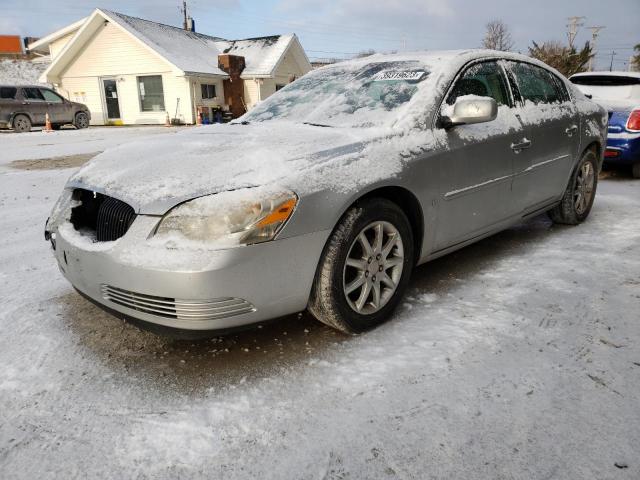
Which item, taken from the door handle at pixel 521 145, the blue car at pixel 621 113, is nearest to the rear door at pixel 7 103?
the blue car at pixel 621 113

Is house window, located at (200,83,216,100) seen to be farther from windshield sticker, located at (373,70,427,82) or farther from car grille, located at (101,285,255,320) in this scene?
car grille, located at (101,285,255,320)

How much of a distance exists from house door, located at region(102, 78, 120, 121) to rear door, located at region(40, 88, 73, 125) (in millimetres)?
5610

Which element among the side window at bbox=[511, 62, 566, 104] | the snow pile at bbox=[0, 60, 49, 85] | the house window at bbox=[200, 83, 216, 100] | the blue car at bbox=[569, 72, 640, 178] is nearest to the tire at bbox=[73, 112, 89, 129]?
the house window at bbox=[200, 83, 216, 100]

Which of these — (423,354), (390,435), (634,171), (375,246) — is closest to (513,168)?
(375,246)

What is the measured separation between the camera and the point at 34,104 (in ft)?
57.6

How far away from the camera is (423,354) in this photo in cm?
240

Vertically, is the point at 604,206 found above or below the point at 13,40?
below

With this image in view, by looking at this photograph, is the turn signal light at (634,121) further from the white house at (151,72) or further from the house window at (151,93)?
the house window at (151,93)

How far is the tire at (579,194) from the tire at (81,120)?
19188 mm

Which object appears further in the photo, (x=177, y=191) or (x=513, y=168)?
(x=513, y=168)

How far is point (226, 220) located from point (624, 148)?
22.1ft

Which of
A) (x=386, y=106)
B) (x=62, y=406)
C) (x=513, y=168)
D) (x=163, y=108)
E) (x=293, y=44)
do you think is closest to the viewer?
(x=62, y=406)

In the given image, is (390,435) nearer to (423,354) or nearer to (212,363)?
Result: (423,354)

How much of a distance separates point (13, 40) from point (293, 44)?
39.7 metres
